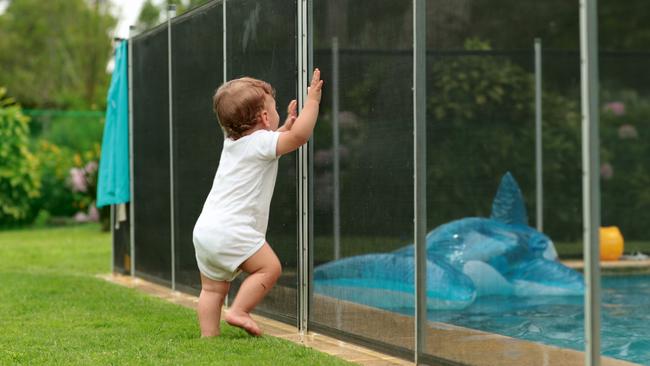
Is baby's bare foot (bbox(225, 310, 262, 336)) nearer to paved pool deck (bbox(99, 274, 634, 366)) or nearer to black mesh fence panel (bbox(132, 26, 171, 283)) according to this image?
paved pool deck (bbox(99, 274, 634, 366))

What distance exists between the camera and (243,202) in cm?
471

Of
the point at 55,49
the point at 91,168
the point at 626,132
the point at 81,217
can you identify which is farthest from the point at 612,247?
the point at 55,49

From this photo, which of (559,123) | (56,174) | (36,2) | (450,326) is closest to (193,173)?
(450,326)

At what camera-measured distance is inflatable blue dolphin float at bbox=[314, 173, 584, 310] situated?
4.75 meters

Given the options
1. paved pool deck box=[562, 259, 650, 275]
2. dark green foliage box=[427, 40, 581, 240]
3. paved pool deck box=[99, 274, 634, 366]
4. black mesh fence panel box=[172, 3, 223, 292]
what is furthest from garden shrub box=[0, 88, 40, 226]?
paved pool deck box=[99, 274, 634, 366]

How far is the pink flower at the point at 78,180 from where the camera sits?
14852 mm

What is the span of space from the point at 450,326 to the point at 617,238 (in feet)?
15.8

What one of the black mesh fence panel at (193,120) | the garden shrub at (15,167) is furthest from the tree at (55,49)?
the black mesh fence panel at (193,120)

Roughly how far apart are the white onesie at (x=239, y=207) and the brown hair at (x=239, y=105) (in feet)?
0.19

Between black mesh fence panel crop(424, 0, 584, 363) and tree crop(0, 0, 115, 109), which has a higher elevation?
tree crop(0, 0, 115, 109)

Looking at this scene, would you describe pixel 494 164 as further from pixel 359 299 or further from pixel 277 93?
pixel 359 299

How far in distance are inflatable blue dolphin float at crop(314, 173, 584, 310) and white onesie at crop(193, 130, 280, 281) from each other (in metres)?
0.55

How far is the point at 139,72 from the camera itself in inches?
320

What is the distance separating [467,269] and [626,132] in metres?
3.99
